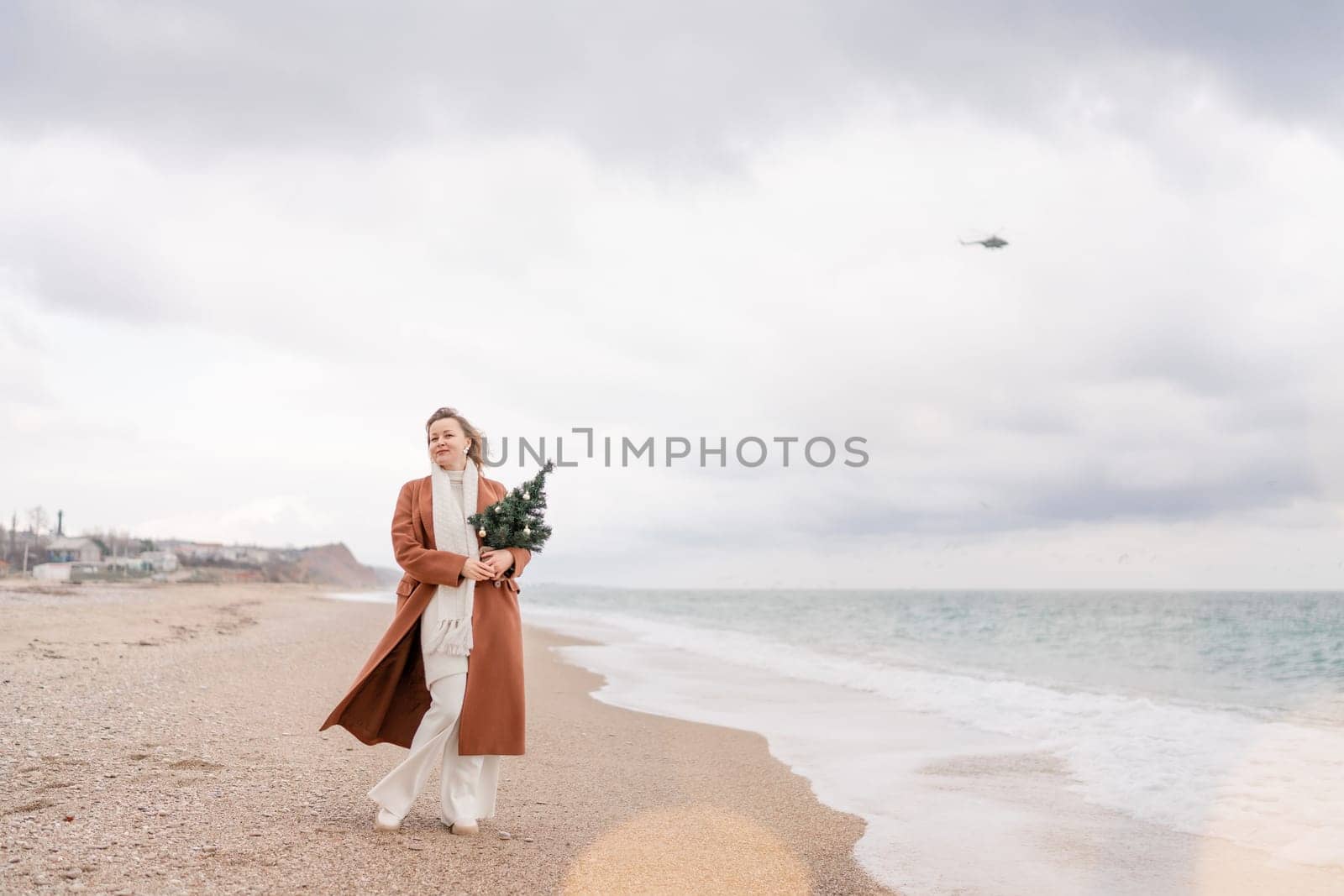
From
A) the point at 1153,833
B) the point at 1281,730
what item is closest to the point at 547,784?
the point at 1153,833

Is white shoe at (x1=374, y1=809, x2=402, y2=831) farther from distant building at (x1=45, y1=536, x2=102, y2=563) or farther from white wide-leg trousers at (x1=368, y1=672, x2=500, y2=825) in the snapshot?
distant building at (x1=45, y1=536, x2=102, y2=563)

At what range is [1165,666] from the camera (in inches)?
971

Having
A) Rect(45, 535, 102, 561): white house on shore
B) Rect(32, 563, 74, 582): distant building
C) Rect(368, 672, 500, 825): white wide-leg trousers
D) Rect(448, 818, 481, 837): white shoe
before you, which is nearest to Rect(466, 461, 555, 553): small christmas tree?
Rect(368, 672, 500, 825): white wide-leg trousers

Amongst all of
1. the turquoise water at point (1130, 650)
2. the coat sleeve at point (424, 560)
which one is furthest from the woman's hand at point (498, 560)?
the turquoise water at point (1130, 650)

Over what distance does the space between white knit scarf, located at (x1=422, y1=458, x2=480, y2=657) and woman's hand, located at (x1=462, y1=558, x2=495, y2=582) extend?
8 centimetres

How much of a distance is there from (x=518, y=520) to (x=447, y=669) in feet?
2.65

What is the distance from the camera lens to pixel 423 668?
4504 mm

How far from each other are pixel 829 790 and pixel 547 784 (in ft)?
6.92

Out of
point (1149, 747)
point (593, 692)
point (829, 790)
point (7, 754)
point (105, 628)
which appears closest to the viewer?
point (7, 754)

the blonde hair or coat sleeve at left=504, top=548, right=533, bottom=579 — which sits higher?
the blonde hair

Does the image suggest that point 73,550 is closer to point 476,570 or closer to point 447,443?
point 447,443

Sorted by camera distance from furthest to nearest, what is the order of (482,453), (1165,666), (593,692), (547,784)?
(1165,666)
(593,692)
(547,784)
(482,453)

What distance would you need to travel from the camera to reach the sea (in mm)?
5207

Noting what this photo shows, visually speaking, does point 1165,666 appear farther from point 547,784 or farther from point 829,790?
point 547,784
